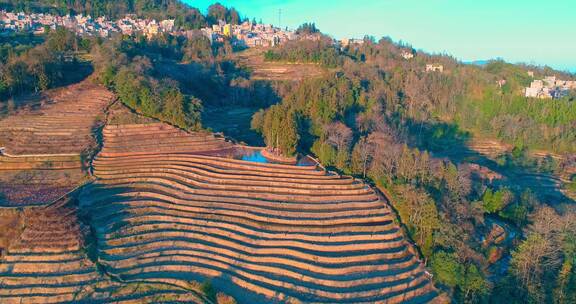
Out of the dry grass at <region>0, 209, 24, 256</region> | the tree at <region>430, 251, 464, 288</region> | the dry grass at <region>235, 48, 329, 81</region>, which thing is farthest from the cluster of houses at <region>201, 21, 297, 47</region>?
the tree at <region>430, 251, 464, 288</region>

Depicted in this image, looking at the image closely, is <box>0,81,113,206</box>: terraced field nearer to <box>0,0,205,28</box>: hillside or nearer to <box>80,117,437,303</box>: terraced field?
<box>80,117,437,303</box>: terraced field

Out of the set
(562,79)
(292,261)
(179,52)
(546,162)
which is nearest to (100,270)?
(292,261)

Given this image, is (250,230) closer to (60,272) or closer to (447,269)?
(60,272)

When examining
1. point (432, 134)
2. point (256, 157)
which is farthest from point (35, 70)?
point (432, 134)

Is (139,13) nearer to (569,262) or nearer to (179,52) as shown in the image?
(179,52)

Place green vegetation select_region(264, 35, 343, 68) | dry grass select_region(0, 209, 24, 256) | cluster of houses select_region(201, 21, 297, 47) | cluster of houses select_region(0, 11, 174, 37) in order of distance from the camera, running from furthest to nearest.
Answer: cluster of houses select_region(201, 21, 297, 47), green vegetation select_region(264, 35, 343, 68), cluster of houses select_region(0, 11, 174, 37), dry grass select_region(0, 209, 24, 256)

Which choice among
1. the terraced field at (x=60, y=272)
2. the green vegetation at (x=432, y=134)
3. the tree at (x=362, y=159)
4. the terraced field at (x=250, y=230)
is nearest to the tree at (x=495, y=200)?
the green vegetation at (x=432, y=134)
